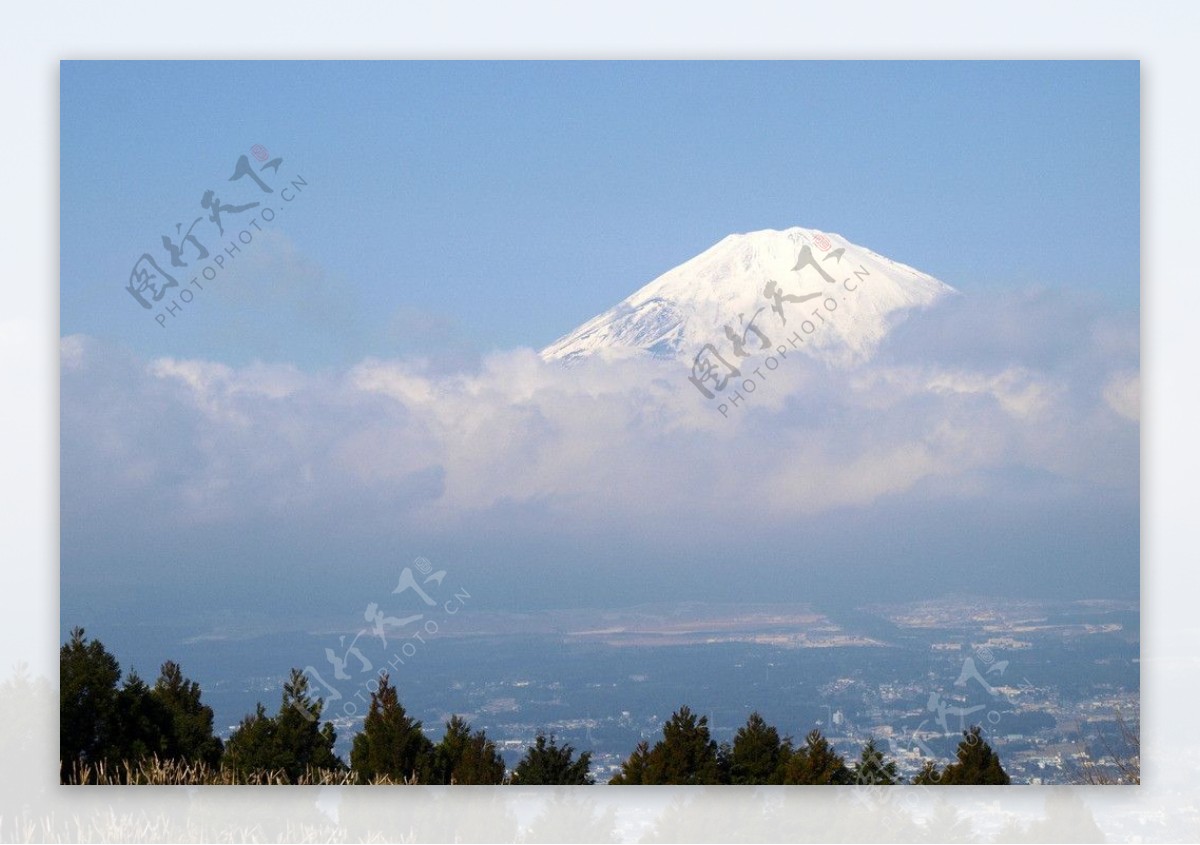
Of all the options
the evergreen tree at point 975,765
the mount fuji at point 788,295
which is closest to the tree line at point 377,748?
the evergreen tree at point 975,765

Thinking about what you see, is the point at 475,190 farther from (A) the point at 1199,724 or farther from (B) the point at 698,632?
(A) the point at 1199,724

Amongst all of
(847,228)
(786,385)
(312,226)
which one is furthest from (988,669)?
(312,226)

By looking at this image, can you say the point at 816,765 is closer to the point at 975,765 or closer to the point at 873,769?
the point at 873,769

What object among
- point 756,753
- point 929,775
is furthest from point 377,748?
point 929,775

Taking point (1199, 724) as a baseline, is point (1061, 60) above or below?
above

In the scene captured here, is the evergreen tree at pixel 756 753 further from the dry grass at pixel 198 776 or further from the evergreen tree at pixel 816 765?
the dry grass at pixel 198 776

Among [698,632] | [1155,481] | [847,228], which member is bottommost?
[698,632]

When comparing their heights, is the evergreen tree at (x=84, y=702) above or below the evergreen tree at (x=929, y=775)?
above
